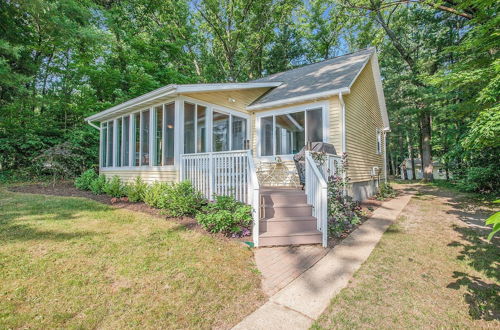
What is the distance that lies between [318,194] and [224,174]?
2158 millimetres

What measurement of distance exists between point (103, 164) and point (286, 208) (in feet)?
28.9

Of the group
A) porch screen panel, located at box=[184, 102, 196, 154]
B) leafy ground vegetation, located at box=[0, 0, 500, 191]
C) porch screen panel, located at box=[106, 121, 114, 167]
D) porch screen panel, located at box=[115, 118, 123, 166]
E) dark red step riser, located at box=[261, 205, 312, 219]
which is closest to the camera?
dark red step riser, located at box=[261, 205, 312, 219]

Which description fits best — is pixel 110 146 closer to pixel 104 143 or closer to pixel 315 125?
pixel 104 143

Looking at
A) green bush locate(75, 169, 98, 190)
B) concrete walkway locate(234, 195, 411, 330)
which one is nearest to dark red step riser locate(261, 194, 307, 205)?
concrete walkway locate(234, 195, 411, 330)

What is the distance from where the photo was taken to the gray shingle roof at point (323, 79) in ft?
24.1

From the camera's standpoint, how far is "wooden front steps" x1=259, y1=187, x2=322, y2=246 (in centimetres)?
427

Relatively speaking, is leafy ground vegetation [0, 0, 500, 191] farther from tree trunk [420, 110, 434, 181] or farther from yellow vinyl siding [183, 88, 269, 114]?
yellow vinyl siding [183, 88, 269, 114]

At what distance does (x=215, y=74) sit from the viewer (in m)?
19.8

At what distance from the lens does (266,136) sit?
8.27 m

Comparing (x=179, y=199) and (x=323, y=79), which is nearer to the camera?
(x=179, y=199)

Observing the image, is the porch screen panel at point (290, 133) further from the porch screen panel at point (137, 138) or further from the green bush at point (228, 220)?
the porch screen panel at point (137, 138)

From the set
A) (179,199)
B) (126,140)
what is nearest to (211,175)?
(179,199)

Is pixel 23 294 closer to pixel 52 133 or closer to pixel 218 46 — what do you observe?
pixel 52 133

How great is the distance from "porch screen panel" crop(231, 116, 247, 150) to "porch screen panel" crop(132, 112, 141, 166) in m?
3.19
